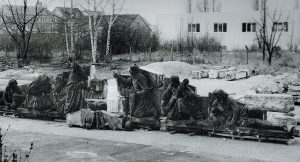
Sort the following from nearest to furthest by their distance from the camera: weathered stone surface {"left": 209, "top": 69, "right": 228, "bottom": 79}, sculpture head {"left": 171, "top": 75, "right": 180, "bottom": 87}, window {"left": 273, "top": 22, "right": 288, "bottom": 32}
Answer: sculpture head {"left": 171, "top": 75, "right": 180, "bottom": 87}, weathered stone surface {"left": 209, "top": 69, "right": 228, "bottom": 79}, window {"left": 273, "top": 22, "right": 288, "bottom": 32}

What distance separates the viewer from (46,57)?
3869cm

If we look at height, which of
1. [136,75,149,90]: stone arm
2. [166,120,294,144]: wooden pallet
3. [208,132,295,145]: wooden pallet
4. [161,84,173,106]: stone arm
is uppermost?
[136,75,149,90]: stone arm

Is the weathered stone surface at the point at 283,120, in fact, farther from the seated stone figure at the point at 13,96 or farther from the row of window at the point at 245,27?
the row of window at the point at 245,27

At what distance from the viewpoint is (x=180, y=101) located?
492 inches

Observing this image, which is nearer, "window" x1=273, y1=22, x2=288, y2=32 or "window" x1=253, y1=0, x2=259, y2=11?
"window" x1=273, y1=22, x2=288, y2=32

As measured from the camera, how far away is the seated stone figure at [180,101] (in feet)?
41.0

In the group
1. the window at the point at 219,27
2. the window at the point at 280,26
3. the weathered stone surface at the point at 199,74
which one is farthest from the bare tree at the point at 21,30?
the window at the point at 280,26

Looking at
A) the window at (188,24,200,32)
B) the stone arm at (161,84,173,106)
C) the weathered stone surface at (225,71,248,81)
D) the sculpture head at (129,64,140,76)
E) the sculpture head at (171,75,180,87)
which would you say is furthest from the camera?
the window at (188,24,200,32)

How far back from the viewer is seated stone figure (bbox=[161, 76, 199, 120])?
12484 millimetres

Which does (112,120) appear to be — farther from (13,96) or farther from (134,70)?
(13,96)

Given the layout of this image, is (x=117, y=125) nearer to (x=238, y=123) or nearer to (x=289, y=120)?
(x=238, y=123)

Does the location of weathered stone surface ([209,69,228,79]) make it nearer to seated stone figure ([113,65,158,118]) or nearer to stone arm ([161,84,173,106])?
seated stone figure ([113,65,158,118])

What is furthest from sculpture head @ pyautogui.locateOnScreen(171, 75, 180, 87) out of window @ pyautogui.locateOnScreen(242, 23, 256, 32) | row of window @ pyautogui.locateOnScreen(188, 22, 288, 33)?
window @ pyautogui.locateOnScreen(242, 23, 256, 32)

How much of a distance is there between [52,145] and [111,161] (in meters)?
2.28
